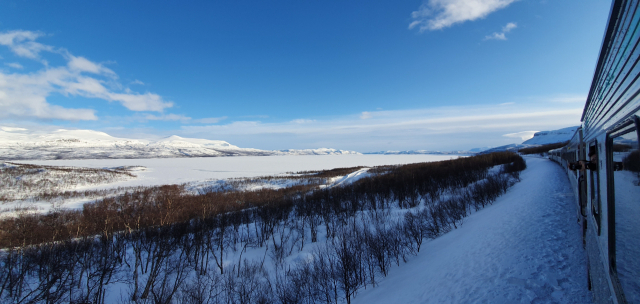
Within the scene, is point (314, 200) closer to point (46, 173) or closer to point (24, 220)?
point (24, 220)

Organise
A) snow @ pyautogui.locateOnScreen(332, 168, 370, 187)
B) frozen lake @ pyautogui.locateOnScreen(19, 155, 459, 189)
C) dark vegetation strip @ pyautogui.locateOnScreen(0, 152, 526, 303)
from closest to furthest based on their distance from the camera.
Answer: dark vegetation strip @ pyautogui.locateOnScreen(0, 152, 526, 303), snow @ pyautogui.locateOnScreen(332, 168, 370, 187), frozen lake @ pyautogui.locateOnScreen(19, 155, 459, 189)

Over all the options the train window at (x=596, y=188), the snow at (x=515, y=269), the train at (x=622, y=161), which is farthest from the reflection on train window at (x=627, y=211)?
the snow at (x=515, y=269)

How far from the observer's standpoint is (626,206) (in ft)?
6.59

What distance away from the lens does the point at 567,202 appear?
8.47m

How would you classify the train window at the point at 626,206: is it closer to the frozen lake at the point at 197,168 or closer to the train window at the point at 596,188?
the train window at the point at 596,188

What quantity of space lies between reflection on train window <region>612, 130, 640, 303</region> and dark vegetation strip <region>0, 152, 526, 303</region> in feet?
22.6

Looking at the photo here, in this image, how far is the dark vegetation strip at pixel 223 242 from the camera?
9.28m

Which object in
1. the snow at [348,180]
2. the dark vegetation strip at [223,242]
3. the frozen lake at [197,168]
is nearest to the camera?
the dark vegetation strip at [223,242]

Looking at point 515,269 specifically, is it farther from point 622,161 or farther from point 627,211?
point 622,161

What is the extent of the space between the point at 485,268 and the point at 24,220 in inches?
1075

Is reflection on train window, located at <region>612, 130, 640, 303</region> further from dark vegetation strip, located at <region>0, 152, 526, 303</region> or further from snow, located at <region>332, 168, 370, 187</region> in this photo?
snow, located at <region>332, 168, 370, 187</region>

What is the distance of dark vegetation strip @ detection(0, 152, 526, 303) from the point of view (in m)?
9.28

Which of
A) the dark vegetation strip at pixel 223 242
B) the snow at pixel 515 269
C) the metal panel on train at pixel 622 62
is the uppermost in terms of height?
the metal panel on train at pixel 622 62

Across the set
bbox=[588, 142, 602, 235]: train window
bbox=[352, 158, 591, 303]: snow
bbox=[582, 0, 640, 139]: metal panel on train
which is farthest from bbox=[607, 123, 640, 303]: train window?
bbox=[352, 158, 591, 303]: snow
